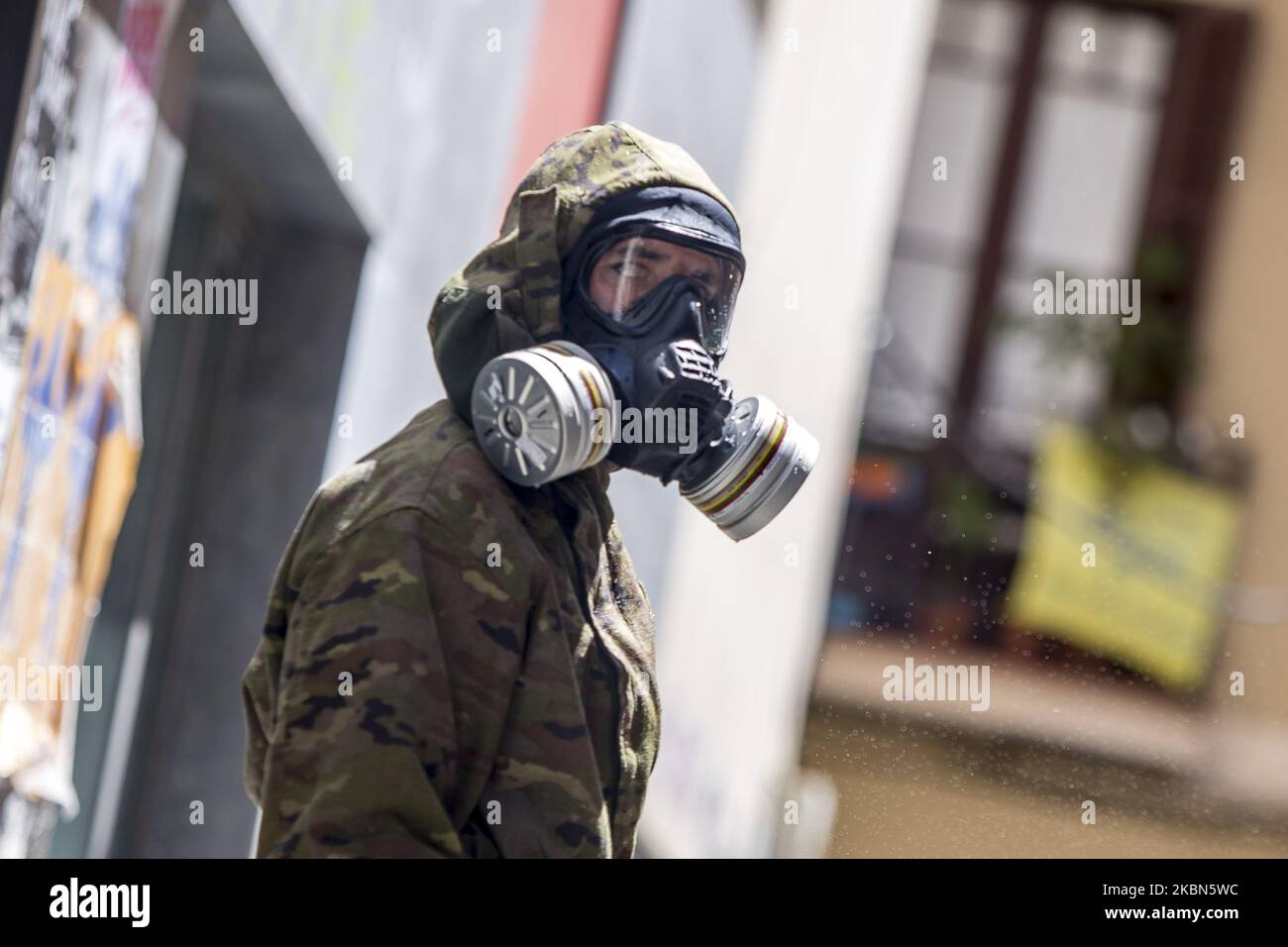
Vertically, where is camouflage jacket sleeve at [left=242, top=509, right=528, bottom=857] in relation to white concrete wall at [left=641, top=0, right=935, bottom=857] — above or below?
below

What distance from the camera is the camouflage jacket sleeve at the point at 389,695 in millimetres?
1936

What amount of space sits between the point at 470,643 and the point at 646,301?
45 centimetres

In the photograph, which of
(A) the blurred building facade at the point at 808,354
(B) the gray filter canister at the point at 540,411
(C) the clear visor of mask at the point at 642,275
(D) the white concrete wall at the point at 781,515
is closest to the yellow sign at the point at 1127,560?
(A) the blurred building facade at the point at 808,354

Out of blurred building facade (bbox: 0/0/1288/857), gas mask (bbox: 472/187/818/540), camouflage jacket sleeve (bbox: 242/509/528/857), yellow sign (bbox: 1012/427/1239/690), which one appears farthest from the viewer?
yellow sign (bbox: 1012/427/1239/690)

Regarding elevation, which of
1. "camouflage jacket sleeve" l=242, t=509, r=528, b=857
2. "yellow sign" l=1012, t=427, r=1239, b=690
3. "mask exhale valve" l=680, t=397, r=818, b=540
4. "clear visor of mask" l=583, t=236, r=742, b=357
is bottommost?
"camouflage jacket sleeve" l=242, t=509, r=528, b=857

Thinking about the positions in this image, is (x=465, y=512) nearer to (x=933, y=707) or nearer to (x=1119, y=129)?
(x=933, y=707)

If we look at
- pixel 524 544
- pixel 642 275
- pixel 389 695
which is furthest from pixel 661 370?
pixel 389 695

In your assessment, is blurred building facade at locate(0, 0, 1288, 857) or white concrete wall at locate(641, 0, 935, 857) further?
white concrete wall at locate(641, 0, 935, 857)

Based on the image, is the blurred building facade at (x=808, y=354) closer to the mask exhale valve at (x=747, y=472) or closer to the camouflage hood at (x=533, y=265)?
the mask exhale valve at (x=747, y=472)

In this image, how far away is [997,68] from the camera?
14.8 metres

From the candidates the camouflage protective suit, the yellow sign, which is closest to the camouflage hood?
the camouflage protective suit

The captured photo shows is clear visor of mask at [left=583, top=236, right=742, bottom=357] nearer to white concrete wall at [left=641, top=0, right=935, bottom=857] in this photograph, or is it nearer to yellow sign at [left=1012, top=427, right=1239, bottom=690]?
white concrete wall at [left=641, top=0, right=935, bottom=857]

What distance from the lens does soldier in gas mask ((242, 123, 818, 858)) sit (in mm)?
1966
